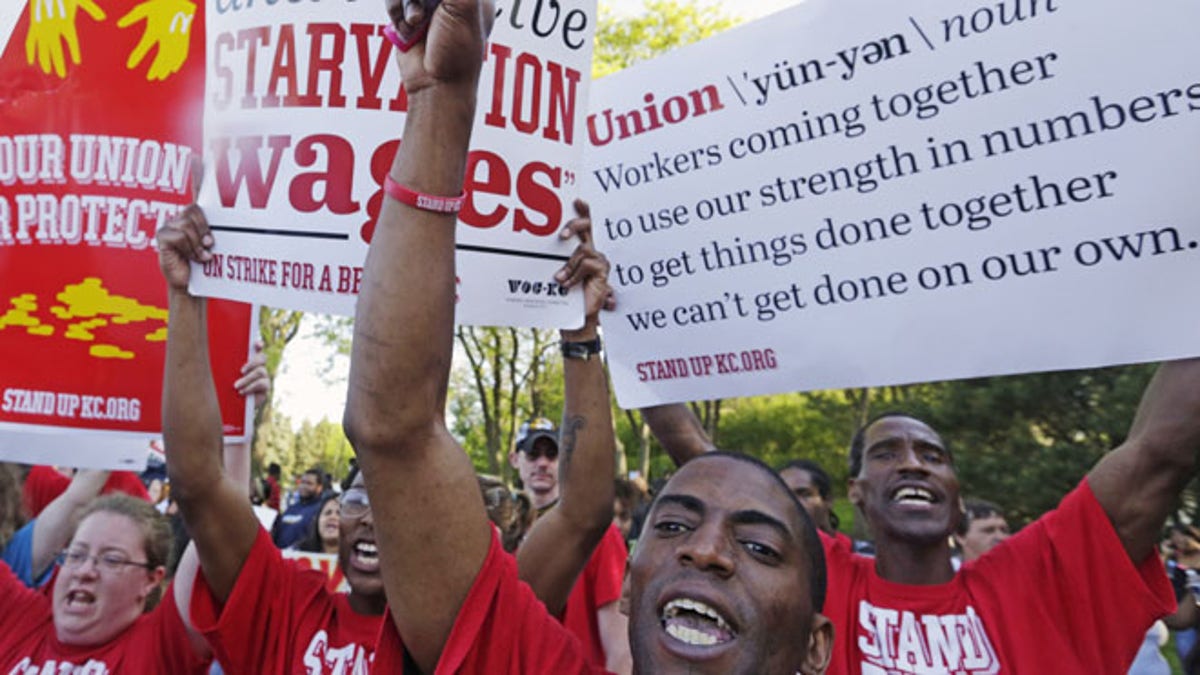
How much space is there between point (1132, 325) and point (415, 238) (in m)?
1.83

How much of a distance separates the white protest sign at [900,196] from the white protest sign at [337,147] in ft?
2.29

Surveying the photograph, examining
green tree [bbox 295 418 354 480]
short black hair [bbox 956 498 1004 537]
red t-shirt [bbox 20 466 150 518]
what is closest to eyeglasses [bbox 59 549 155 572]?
red t-shirt [bbox 20 466 150 518]

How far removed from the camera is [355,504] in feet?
10.7

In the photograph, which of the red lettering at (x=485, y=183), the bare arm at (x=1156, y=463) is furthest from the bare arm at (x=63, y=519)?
the bare arm at (x=1156, y=463)

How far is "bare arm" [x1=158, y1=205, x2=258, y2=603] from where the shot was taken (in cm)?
279

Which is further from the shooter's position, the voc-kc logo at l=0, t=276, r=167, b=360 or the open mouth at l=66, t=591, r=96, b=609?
the voc-kc logo at l=0, t=276, r=167, b=360

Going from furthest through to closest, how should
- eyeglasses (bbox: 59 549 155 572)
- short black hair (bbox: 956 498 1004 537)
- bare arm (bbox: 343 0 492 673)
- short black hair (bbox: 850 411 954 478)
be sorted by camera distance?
short black hair (bbox: 956 498 1004 537), short black hair (bbox: 850 411 954 478), eyeglasses (bbox: 59 549 155 572), bare arm (bbox: 343 0 492 673)

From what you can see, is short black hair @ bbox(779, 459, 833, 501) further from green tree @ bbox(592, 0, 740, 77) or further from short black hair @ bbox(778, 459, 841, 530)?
green tree @ bbox(592, 0, 740, 77)

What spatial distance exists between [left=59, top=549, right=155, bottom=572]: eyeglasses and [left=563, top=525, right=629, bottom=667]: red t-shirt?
1492mm

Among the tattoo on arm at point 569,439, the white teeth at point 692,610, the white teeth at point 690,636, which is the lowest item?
the white teeth at point 690,636

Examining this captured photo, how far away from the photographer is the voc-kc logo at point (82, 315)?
3.30 meters

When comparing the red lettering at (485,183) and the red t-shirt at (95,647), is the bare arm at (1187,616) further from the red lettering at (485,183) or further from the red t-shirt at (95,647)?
the red t-shirt at (95,647)

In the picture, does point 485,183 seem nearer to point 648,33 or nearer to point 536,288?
point 536,288

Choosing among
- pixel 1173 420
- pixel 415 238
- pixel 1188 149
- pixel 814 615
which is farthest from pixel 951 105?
pixel 415 238
